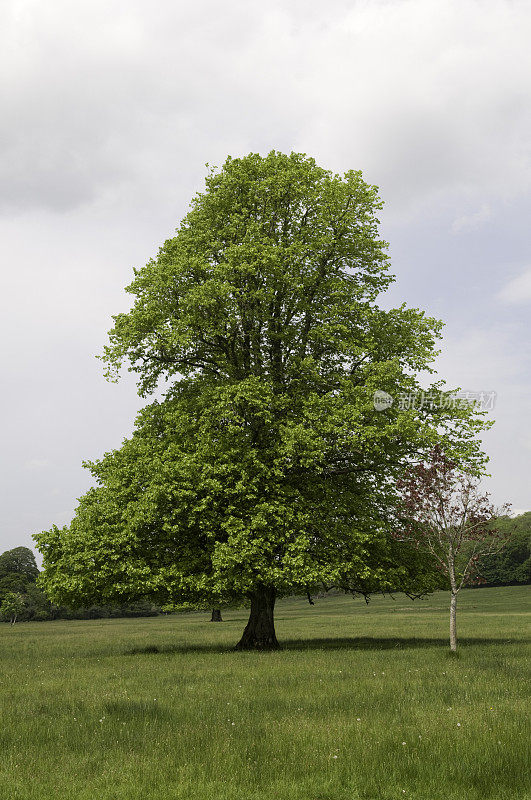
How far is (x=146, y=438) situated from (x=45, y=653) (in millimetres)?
11645

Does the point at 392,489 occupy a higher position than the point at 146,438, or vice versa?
the point at 146,438

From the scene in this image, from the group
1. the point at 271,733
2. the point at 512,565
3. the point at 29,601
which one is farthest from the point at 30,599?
the point at 512,565

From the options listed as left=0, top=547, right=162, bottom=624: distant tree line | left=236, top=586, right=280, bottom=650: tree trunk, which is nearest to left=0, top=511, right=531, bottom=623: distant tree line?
left=0, top=547, right=162, bottom=624: distant tree line

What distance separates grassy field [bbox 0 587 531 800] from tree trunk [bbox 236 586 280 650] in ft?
24.8

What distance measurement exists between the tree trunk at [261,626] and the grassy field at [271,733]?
757 centimetres

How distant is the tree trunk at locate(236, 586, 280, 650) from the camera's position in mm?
26212

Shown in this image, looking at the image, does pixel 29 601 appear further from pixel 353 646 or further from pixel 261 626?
pixel 353 646

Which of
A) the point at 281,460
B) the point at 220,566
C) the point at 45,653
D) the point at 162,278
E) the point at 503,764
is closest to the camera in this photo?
the point at 503,764

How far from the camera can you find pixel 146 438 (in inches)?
1029

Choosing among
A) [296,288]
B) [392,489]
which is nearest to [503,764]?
[392,489]

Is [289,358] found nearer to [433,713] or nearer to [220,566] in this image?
[220,566]

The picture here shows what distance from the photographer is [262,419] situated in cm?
2506

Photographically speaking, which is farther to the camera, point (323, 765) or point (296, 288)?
point (296, 288)

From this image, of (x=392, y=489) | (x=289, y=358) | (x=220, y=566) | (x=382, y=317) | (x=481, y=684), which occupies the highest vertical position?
(x=382, y=317)
